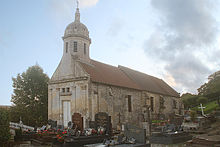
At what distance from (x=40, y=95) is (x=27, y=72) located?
13.5ft

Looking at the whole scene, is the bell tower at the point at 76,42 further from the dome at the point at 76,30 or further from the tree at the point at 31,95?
the tree at the point at 31,95

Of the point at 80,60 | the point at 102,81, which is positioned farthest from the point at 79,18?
the point at 102,81

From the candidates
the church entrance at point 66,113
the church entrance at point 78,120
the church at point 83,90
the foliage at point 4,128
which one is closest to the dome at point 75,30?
the church at point 83,90

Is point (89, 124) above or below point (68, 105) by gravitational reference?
below

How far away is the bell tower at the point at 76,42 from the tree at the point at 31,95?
969cm

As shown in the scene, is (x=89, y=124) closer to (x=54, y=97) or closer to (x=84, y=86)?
(x=84, y=86)

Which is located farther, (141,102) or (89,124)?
(141,102)

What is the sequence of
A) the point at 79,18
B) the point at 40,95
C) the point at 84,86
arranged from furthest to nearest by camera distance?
the point at 40,95
the point at 79,18
the point at 84,86

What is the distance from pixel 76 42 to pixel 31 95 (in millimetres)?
12101

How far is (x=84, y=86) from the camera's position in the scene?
20484 mm

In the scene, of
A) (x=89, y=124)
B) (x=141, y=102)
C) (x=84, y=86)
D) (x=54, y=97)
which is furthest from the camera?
(x=141, y=102)

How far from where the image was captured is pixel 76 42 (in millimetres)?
23438

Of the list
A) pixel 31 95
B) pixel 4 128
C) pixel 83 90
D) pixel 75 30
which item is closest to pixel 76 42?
pixel 75 30

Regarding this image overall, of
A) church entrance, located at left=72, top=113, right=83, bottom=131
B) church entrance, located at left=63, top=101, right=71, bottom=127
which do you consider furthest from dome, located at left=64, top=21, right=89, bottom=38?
church entrance, located at left=72, top=113, right=83, bottom=131
